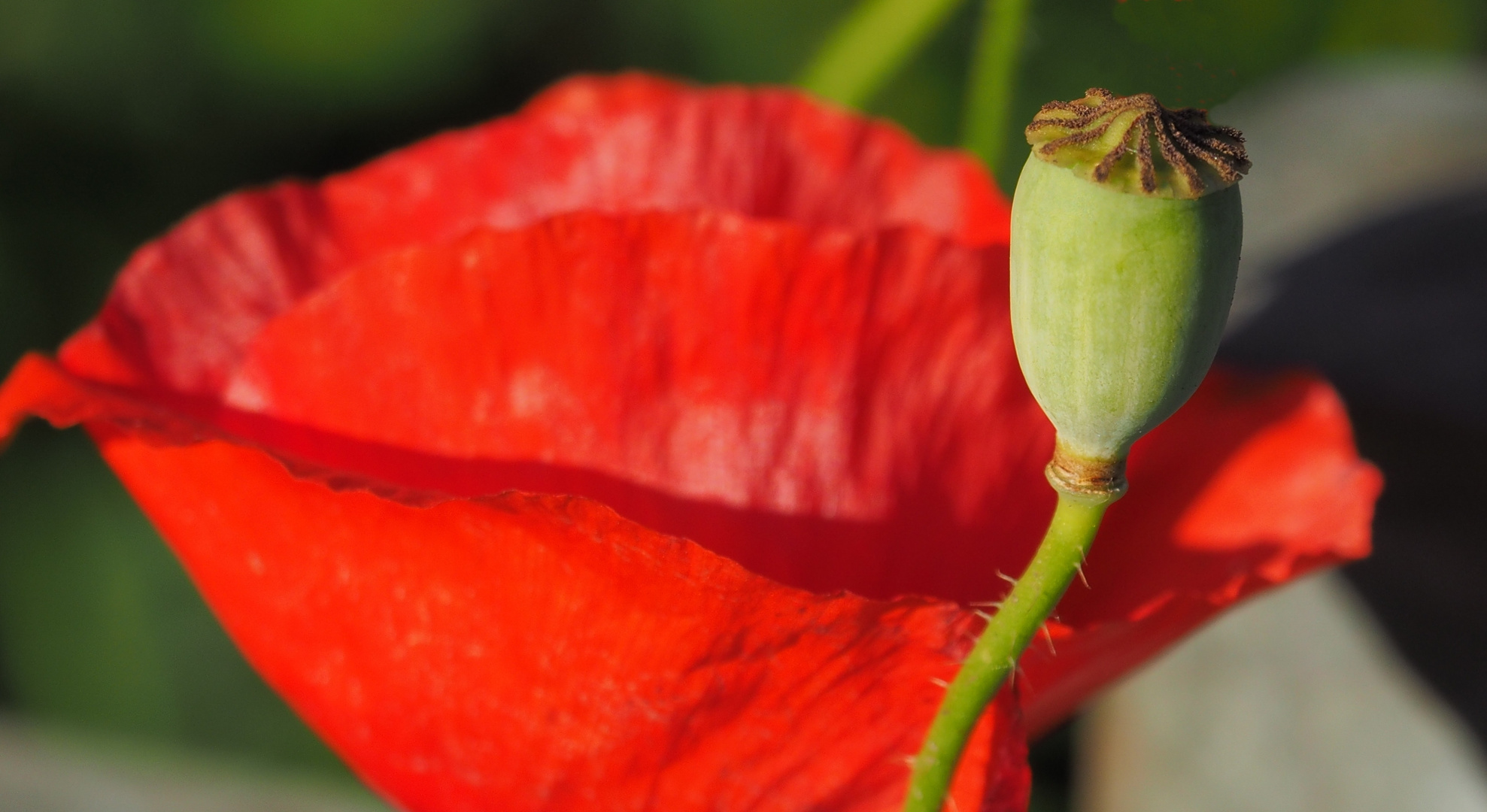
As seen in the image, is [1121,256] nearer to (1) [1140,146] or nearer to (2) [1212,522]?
(1) [1140,146]

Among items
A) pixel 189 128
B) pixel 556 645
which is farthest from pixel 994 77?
pixel 189 128

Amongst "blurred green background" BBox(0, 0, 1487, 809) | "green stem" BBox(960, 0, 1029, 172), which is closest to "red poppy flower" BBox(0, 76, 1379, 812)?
"green stem" BBox(960, 0, 1029, 172)

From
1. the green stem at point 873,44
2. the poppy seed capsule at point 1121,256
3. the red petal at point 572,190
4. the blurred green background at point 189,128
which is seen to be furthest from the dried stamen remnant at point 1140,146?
the blurred green background at point 189,128

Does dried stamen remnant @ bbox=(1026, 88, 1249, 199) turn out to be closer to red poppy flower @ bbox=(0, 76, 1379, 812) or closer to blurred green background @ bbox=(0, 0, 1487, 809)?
red poppy flower @ bbox=(0, 76, 1379, 812)

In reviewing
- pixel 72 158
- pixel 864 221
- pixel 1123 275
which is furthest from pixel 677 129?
pixel 72 158

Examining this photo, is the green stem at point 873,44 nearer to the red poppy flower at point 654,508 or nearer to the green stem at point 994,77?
the green stem at point 994,77

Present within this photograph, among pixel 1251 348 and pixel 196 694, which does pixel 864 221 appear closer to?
pixel 1251 348

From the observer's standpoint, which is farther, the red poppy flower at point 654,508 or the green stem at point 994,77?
the green stem at point 994,77
